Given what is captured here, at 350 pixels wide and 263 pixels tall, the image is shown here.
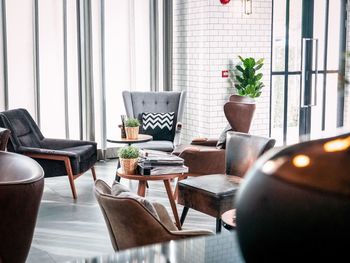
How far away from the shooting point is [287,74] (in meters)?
8.85

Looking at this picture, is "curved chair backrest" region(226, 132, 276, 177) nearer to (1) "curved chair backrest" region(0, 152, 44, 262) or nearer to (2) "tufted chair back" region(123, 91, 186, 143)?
(1) "curved chair backrest" region(0, 152, 44, 262)

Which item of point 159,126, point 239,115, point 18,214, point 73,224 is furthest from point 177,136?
point 18,214

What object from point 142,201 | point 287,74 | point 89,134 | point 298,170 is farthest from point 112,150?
point 298,170

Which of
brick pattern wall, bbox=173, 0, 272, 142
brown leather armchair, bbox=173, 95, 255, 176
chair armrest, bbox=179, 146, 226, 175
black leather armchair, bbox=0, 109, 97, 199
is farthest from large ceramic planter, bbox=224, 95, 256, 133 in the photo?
brick pattern wall, bbox=173, 0, 272, 142

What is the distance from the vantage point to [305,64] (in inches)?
353

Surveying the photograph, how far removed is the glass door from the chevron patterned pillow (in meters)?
2.43

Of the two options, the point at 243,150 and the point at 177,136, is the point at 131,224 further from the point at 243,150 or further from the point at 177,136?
the point at 177,136

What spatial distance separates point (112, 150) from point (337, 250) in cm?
745

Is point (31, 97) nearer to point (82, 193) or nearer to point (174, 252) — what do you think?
point (82, 193)

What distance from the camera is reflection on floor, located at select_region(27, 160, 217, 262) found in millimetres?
4289

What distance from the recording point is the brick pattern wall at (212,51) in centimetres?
764

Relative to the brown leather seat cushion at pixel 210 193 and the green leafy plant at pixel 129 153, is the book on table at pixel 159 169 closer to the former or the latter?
the green leafy plant at pixel 129 153

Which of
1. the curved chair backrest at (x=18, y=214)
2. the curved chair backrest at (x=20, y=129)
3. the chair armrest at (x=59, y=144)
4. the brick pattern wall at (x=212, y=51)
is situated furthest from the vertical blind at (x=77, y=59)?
the curved chair backrest at (x=18, y=214)

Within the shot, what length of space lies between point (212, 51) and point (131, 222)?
216 inches
